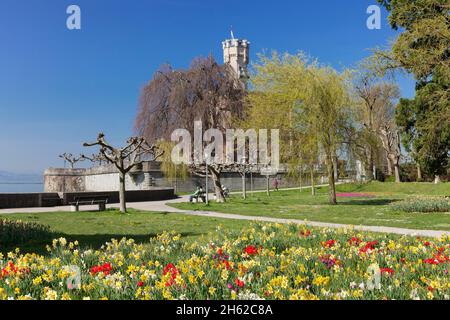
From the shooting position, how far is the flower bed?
13.1ft

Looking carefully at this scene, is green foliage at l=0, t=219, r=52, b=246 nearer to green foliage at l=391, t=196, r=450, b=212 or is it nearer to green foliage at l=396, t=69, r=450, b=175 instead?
green foliage at l=391, t=196, r=450, b=212

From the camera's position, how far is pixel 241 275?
4637mm

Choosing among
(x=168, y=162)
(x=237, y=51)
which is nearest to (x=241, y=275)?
(x=168, y=162)

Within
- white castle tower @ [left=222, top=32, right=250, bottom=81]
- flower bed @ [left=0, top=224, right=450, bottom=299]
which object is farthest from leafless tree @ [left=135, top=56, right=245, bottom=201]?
white castle tower @ [left=222, top=32, right=250, bottom=81]

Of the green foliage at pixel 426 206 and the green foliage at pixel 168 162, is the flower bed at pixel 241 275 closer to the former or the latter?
the green foliage at pixel 426 206

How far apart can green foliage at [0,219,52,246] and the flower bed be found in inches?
202

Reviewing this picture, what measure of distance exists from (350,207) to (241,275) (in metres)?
18.6

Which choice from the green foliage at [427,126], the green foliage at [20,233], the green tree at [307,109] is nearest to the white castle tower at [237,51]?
the green foliage at [427,126]

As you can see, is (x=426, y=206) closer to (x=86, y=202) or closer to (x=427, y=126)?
(x=427, y=126)

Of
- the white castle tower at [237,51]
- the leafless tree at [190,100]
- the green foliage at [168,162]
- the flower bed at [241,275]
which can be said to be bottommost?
the flower bed at [241,275]

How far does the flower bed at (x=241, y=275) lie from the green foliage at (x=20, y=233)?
512 centimetres

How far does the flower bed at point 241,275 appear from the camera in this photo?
3.99 meters
